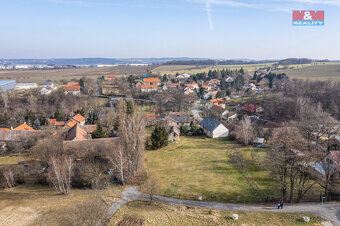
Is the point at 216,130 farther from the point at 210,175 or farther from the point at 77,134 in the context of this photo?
the point at 77,134

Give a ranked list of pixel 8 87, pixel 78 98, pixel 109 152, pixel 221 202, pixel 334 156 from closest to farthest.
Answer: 1. pixel 221 202
2. pixel 334 156
3. pixel 109 152
4. pixel 78 98
5. pixel 8 87

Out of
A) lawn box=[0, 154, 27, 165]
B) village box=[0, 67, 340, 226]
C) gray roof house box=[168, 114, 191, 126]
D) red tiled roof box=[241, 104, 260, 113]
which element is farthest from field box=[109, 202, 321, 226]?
red tiled roof box=[241, 104, 260, 113]

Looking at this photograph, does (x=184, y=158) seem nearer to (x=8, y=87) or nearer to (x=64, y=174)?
(x=64, y=174)

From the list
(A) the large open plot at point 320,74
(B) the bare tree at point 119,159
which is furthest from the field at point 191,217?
(A) the large open plot at point 320,74

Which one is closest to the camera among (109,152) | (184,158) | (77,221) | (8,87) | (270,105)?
(77,221)

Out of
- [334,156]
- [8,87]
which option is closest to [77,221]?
[334,156]

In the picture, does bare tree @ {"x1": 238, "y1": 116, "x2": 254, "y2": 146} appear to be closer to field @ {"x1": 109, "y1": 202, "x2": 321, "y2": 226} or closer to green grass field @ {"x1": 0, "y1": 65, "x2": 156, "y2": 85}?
field @ {"x1": 109, "y1": 202, "x2": 321, "y2": 226}
